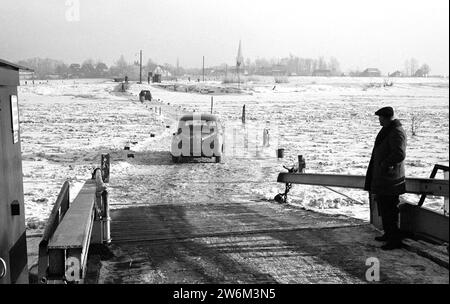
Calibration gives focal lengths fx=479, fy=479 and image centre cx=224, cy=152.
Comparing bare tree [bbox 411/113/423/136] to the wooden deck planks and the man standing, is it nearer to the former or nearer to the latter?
the man standing

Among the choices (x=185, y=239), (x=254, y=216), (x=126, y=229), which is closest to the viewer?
(x=185, y=239)

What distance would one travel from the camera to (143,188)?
11617 mm

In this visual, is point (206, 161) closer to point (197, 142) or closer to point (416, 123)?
point (197, 142)

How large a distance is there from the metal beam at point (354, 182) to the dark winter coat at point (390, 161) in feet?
0.83

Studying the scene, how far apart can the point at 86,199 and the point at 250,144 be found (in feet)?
49.7

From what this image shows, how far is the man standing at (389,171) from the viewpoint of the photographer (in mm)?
5789

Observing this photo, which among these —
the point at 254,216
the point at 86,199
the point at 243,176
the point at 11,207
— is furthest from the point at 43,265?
the point at 243,176

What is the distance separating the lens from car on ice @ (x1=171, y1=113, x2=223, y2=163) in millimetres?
15680

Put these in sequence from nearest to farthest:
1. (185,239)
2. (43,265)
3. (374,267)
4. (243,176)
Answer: (43,265), (374,267), (185,239), (243,176)

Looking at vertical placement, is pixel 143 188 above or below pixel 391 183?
below

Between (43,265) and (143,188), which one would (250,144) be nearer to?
(143,188)

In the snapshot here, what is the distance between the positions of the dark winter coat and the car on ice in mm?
9766

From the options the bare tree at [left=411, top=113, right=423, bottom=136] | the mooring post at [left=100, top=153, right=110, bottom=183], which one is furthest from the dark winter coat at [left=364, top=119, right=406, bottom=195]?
the bare tree at [left=411, top=113, right=423, bottom=136]

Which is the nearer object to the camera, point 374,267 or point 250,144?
point 374,267
